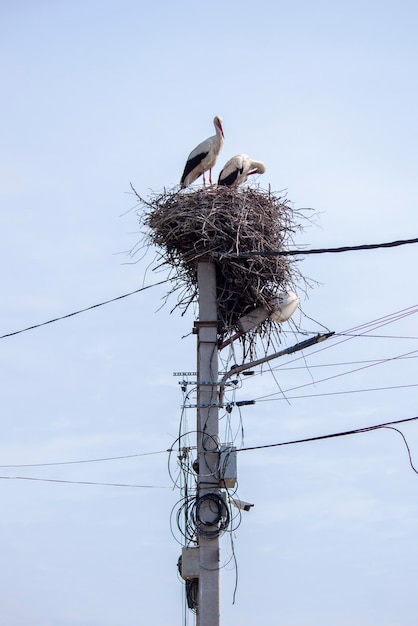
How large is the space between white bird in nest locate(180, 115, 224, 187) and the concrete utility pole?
3.15 metres

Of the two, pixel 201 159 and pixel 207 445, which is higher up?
pixel 201 159

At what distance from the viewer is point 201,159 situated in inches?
504

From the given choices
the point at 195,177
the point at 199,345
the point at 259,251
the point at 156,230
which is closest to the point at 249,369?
the point at 199,345

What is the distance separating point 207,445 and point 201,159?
471 centimetres

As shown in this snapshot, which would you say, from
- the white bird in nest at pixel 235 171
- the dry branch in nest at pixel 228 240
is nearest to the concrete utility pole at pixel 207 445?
the dry branch in nest at pixel 228 240

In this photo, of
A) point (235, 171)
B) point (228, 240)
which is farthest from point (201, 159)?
point (228, 240)

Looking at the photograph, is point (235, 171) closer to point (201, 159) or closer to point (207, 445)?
point (201, 159)

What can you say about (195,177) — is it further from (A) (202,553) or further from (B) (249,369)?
(A) (202,553)

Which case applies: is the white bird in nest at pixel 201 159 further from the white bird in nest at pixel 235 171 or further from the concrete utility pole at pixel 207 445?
the concrete utility pole at pixel 207 445

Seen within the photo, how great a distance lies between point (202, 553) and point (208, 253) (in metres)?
2.66

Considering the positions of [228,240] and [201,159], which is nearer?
[228,240]

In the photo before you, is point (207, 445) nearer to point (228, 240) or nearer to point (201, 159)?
point (228, 240)

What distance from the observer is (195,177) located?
12.9 metres

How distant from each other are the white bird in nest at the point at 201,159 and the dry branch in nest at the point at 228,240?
80.8 inches
